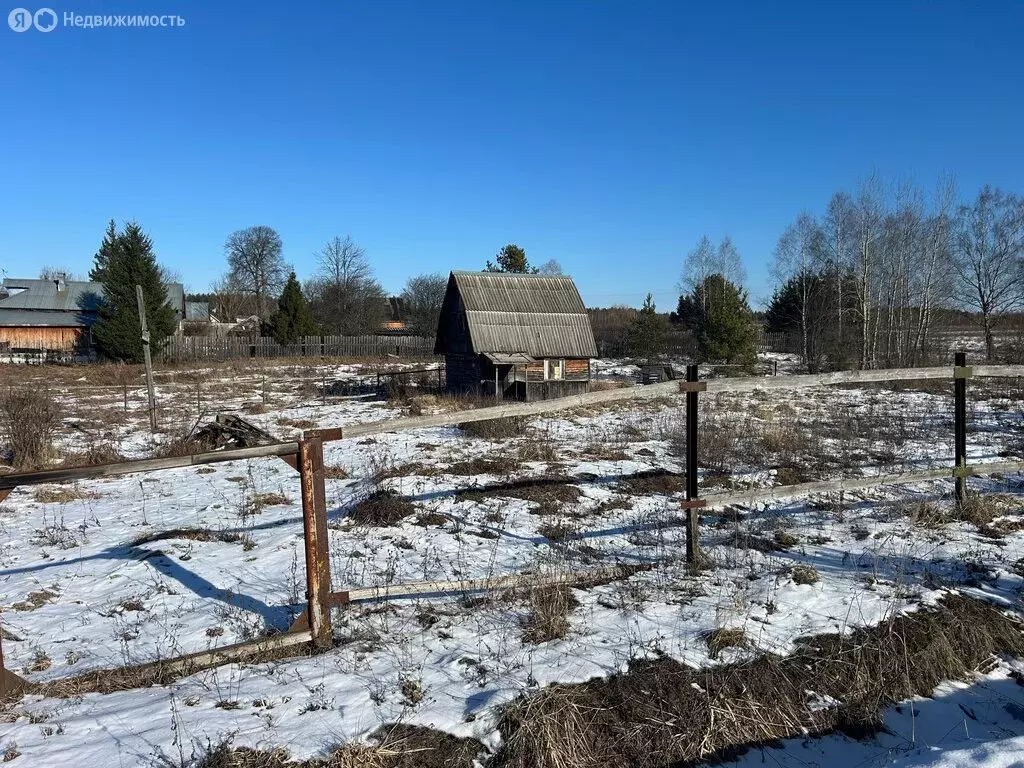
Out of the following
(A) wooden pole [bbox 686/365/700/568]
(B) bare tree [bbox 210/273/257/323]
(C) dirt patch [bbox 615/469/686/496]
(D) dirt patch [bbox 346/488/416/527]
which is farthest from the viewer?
(B) bare tree [bbox 210/273/257/323]

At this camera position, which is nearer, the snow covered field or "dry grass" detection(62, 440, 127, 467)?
the snow covered field

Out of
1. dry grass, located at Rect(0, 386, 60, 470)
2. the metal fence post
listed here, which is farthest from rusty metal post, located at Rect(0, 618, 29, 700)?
dry grass, located at Rect(0, 386, 60, 470)

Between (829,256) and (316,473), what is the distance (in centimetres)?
4231

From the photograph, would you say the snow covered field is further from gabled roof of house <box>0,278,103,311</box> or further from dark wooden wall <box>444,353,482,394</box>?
gabled roof of house <box>0,278,103,311</box>

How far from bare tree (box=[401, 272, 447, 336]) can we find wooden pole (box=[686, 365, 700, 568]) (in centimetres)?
5192

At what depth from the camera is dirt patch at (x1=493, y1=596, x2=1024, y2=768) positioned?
10.6 feet

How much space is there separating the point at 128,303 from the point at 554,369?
29888 mm

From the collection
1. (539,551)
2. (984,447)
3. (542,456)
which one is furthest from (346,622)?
(984,447)

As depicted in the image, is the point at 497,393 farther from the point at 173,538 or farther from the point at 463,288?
the point at 173,538

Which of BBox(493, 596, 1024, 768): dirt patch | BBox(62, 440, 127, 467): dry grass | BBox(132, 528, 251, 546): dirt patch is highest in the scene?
BBox(62, 440, 127, 467): dry grass

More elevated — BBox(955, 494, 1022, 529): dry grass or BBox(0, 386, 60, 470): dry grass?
BBox(0, 386, 60, 470): dry grass

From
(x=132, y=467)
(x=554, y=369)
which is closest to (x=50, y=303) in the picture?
(x=554, y=369)

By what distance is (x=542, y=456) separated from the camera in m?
10.5

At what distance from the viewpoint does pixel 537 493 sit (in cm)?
798
